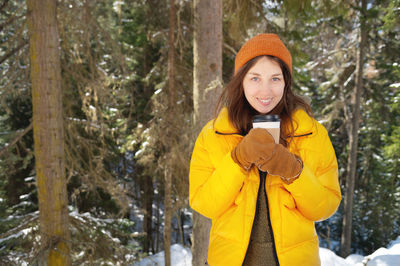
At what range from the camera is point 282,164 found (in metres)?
1.44

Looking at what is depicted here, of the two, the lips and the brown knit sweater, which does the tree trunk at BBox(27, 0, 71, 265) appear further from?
the brown knit sweater

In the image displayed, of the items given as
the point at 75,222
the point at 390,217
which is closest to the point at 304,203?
the point at 75,222

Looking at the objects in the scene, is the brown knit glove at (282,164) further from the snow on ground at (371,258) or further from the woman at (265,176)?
the snow on ground at (371,258)

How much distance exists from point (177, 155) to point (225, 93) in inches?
232

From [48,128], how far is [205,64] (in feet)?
7.95

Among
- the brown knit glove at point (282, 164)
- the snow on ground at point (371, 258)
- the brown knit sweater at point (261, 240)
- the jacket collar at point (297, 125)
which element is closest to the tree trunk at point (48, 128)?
the snow on ground at point (371, 258)

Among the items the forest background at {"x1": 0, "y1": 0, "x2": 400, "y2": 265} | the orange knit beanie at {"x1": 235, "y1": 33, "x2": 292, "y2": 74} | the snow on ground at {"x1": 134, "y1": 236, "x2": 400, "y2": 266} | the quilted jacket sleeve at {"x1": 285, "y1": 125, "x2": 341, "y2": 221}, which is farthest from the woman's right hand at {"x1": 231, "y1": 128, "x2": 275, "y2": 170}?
the snow on ground at {"x1": 134, "y1": 236, "x2": 400, "y2": 266}

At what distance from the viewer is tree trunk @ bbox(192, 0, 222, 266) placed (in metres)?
4.52

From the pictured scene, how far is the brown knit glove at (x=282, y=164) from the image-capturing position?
1.44 meters

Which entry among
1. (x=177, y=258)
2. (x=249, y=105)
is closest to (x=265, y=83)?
(x=249, y=105)

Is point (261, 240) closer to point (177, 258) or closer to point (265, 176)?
point (265, 176)

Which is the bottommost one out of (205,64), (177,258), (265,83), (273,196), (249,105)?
(177,258)

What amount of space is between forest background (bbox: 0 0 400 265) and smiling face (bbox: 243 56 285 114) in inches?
117

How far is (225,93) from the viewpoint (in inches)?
80.2
